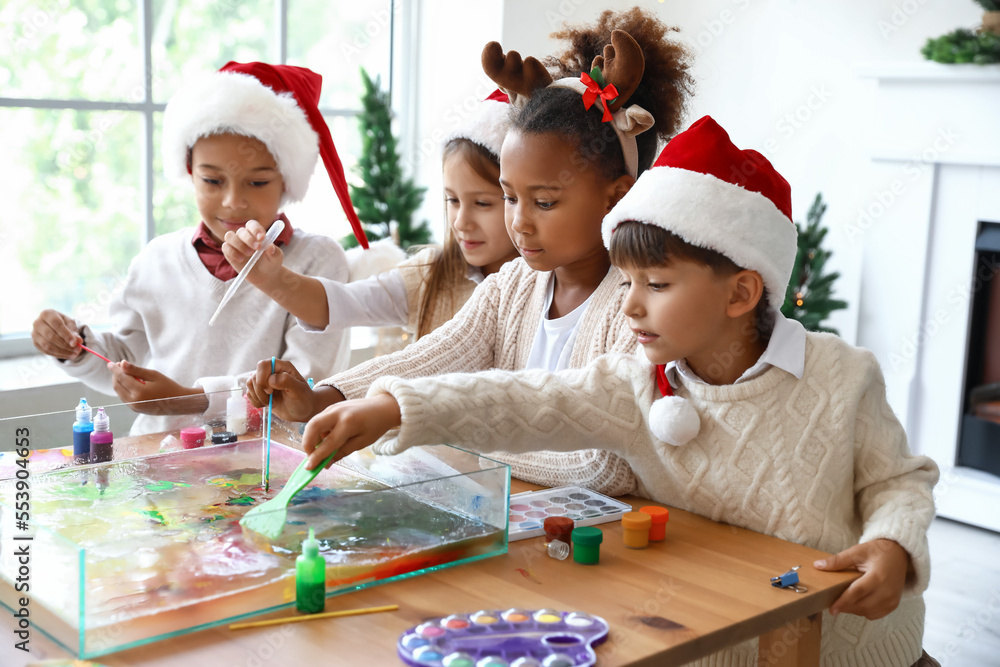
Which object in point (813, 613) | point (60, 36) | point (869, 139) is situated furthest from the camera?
point (869, 139)

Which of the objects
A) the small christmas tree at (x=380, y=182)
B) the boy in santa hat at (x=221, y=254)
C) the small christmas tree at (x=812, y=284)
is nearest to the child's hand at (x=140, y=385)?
the boy in santa hat at (x=221, y=254)

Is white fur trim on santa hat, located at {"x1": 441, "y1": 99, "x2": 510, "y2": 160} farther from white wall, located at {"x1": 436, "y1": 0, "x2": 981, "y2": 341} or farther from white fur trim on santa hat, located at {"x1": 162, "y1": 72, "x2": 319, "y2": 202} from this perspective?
white wall, located at {"x1": 436, "y1": 0, "x2": 981, "y2": 341}

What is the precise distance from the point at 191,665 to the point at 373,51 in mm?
3206

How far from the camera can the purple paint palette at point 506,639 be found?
78 centimetres

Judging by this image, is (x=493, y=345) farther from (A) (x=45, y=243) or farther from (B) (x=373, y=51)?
(B) (x=373, y=51)

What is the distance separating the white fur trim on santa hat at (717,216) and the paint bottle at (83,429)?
78 centimetres

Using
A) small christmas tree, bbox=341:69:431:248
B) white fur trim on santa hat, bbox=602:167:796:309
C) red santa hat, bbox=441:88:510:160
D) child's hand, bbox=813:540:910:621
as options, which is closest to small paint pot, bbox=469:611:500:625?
child's hand, bbox=813:540:910:621

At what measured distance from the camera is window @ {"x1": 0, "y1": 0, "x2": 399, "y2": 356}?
2.72 m

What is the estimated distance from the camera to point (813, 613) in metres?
0.98

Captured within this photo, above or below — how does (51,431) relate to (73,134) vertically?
below

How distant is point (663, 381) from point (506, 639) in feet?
1.59

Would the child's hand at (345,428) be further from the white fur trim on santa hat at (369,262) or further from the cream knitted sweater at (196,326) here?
the white fur trim on santa hat at (369,262)

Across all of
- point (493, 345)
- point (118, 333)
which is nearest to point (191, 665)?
point (493, 345)

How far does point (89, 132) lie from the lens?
9.39 ft
